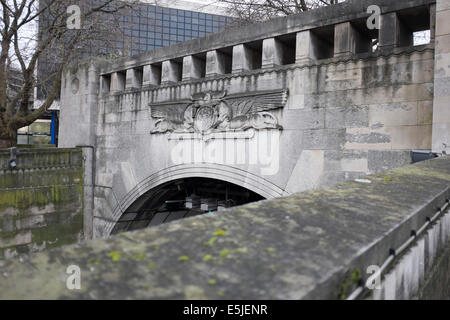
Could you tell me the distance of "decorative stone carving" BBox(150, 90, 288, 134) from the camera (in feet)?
22.6

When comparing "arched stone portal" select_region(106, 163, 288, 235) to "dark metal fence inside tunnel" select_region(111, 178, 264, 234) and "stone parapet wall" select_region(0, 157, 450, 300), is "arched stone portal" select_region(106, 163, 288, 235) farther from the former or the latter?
"stone parapet wall" select_region(0, 157, 450, 300)

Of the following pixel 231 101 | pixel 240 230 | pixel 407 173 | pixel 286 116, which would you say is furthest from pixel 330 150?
pixel 240 230

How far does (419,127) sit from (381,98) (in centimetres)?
72

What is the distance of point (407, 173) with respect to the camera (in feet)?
11.0

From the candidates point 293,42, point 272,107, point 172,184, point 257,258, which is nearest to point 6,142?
point 172,184

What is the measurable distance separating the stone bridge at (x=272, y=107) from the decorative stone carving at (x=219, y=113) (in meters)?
0.02

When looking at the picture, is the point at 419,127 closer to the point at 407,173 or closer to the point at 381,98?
the point at 381,98

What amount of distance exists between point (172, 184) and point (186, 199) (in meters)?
0.98

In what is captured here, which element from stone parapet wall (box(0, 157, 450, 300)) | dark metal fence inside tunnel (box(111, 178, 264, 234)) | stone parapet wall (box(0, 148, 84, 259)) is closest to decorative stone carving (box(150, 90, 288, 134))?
dark metal fence inside tunnel (box(111, 178, 264, 234))

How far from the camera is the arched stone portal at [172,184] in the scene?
23.5ft

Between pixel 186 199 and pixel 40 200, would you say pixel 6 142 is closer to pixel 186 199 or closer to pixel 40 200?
pixel 40 200

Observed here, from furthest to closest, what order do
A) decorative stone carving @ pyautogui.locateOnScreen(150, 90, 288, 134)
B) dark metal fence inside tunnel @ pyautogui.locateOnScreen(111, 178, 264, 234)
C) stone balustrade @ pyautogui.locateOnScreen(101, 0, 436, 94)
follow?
dark metal fence inside tunnel @ pyautogui.locateOnScreen(111, 178, 264, 234)
decorative stone carving @ pyautogui.locateOnScreen(150, 90, 288, 134)
stone balustrade @ pyautogui.locateOnScreen(101, 0, 436, 94)

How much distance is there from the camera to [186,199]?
10281mm

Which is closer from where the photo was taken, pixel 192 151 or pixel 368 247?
pixel 368 247
